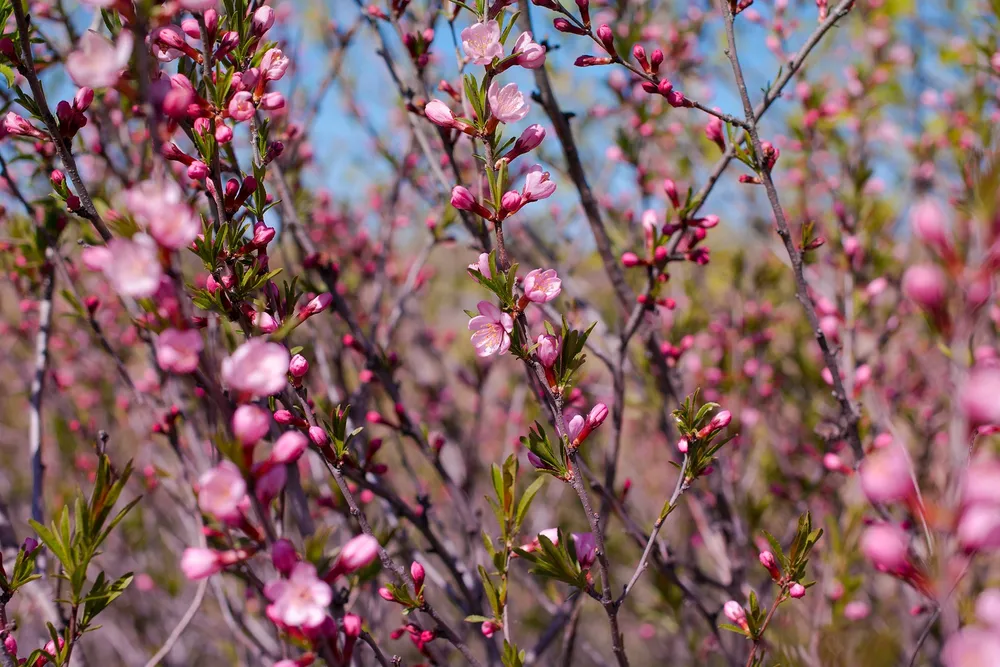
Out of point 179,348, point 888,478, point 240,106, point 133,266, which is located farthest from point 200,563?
point 888,478

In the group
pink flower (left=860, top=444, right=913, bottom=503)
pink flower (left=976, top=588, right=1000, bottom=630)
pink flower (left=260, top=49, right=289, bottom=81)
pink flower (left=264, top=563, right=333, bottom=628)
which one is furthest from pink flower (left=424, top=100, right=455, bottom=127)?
pink flower (left=976, top=588, right=1000, bottom=630)

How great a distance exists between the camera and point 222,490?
1.18 meters

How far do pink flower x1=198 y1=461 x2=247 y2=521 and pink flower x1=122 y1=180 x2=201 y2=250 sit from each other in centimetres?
41

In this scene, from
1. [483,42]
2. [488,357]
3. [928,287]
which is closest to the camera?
[928,287]

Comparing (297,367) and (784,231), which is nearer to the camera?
(297,367)

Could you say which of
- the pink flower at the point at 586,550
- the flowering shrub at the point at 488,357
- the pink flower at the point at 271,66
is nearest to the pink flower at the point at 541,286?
the flowering shrub at the point at 488,357

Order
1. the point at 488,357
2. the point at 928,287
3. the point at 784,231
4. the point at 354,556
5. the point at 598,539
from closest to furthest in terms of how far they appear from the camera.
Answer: the point at 928,287 < the point at 354,556 < the point at 598,539 < the point at 784,231 < the point at 488,357

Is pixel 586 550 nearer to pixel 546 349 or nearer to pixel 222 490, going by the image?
pixel 546 349

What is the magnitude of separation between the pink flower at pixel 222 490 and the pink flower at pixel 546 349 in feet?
2.46

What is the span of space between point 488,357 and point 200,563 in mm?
2067

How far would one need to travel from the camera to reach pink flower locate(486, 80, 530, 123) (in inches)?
67.5

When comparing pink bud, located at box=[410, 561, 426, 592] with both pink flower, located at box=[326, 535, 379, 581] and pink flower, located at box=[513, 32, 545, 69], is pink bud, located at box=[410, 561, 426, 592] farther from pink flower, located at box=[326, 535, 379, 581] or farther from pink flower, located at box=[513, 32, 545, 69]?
pink flower, located at box=[513, 32, 545, 69]

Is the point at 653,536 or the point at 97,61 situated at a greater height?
the point at 97,61

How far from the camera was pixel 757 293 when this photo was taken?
15.3 feet
